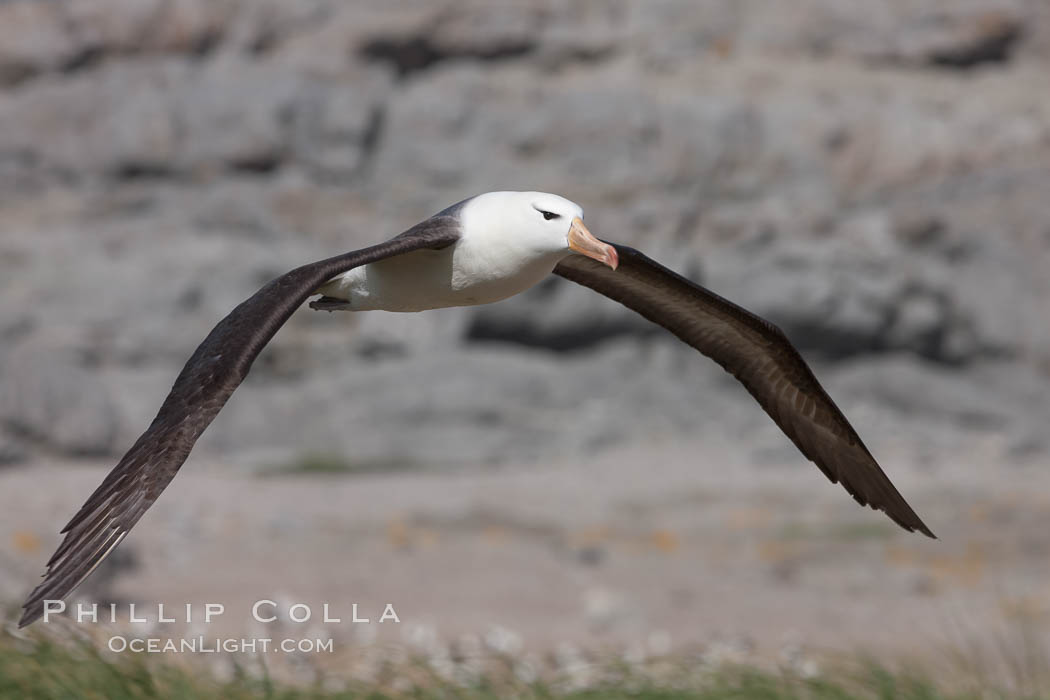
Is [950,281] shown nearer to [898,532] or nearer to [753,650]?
[898,532]

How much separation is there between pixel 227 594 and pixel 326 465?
7675 millimetres

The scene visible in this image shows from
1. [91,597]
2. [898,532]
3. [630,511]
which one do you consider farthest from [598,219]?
[91,597]

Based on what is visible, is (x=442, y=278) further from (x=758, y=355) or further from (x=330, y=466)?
(x=330, y=466)

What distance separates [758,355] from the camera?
6949mm

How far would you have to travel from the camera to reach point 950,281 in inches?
1072

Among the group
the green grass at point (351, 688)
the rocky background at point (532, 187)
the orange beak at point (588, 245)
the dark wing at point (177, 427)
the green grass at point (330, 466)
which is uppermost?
the rocky background at point (532, 187)

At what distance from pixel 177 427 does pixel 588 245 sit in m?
1.64

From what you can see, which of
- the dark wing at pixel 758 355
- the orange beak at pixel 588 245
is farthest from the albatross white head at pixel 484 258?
the dark wing at pixel 758 355

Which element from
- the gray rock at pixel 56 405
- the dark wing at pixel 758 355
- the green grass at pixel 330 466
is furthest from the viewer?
the green grass at pixel 330 466

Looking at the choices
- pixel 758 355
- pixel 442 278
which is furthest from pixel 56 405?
pixel 442 278

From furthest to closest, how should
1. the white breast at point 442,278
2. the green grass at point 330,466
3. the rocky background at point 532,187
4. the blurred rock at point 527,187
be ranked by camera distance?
the blurred rock at point 527,187, the rocky background at point 532,187, the green grass at point 330,466, the white breast at point 442,278

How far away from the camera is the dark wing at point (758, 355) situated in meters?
6.66

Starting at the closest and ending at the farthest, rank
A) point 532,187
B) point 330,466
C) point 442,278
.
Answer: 1. point 442,278
2. point 330,466
3. point 532,187

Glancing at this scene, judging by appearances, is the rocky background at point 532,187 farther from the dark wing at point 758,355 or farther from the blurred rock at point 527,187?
the dark wing at point 758,355
